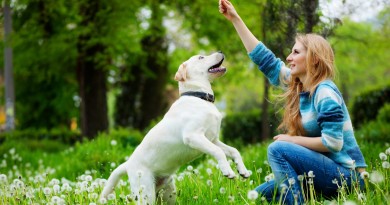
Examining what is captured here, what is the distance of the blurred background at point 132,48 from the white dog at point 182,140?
259cm

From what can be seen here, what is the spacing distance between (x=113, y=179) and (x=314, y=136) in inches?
63.3

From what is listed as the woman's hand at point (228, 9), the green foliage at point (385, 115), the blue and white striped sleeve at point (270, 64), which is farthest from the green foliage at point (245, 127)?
the woman's hand at point (228, 9)

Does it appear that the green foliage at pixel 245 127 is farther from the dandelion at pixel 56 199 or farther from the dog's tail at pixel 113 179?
the dandelion at pixel 56 199

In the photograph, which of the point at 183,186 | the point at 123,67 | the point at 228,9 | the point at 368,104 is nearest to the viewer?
the point at 228,9

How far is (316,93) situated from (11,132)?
10946mm

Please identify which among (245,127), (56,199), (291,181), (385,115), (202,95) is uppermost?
(202,95)

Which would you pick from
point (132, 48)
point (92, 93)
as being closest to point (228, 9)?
point (132, 48)

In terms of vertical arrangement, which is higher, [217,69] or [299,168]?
[217,69]

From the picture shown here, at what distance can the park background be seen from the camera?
6949mm

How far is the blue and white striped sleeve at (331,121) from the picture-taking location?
354 cm

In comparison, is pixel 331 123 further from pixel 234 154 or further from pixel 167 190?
pixel 167 190

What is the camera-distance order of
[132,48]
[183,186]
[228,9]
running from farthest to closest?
[132,48]
[183,186]
[228,9]

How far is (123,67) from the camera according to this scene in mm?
18797

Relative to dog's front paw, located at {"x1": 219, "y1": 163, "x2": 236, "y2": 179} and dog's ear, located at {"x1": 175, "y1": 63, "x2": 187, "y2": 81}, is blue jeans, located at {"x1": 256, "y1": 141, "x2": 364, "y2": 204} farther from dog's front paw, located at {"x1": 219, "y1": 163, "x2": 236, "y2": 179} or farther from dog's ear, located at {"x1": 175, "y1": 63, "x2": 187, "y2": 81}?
dog's ear, located at {"x1": 175, "y1": 63, "x2": 187, "y2": 81}
